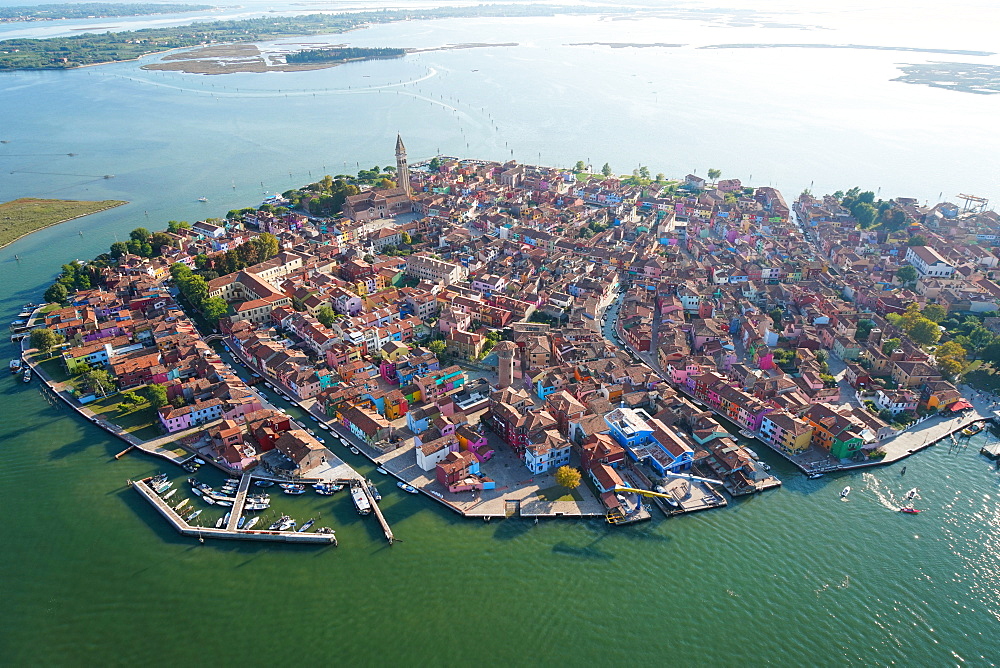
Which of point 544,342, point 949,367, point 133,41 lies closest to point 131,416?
point 544,342

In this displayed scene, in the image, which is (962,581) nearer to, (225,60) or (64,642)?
(64,642)

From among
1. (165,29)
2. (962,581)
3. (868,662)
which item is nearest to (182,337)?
(868,662)

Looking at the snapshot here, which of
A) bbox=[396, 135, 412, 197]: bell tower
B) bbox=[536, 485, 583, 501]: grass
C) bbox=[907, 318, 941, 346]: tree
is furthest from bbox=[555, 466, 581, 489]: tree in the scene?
bbox=[396, 135, 412, 197]: bell tower

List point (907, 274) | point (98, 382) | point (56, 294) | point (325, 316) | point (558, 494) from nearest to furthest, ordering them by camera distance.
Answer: point (558, 494) → point (98, 382) → point (325, 316) → point (56, 294) → point (907, 274)

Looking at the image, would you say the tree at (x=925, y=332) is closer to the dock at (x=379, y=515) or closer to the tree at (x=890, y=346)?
the tree at (x=890, y=346)

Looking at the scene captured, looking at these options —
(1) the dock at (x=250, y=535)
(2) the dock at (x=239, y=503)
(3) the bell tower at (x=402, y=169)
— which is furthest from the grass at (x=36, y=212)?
(1) the dock at (x=250, y=535)

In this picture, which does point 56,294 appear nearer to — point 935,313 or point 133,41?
point 935,313

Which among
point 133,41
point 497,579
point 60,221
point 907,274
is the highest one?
point 133,41
